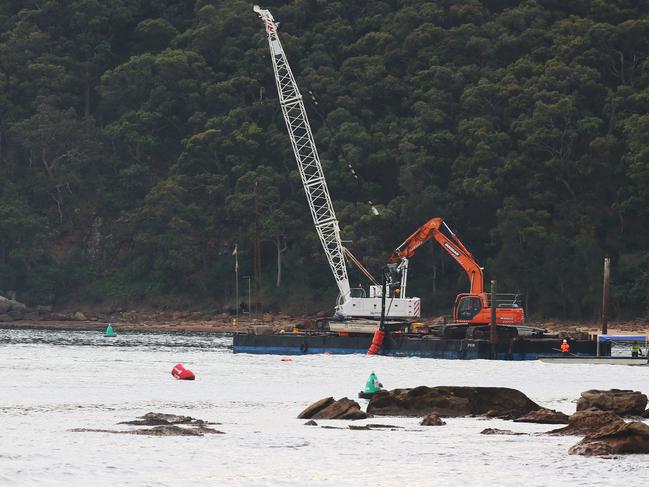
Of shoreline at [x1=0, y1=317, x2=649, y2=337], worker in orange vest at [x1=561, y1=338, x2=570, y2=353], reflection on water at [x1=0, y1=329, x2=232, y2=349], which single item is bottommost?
reflection on water at [x1=0, y1=329, x2=232, y2=349]

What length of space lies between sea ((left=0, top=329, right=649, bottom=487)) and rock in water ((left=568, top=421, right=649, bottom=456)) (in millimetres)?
358

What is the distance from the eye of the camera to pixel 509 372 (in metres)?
65.9

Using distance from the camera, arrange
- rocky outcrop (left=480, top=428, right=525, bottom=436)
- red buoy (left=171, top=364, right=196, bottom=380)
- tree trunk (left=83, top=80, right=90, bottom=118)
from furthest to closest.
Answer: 1. tree trunk (left=83, top=80, right=90, bottom=118)
2. red buoy (left=171, top=364, right=196, bottom=380)
3. rocky outcrop (left=480, top=428, right=525, bottom=436)

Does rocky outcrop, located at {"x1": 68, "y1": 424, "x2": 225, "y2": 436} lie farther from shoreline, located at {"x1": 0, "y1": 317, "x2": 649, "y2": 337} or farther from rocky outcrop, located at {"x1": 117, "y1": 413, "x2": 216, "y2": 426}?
shoreline, located at {"x1": 0, "y1": 317, "x2": 649, "y2": 337}

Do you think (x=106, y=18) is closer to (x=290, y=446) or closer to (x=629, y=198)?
(x=629, y=198)

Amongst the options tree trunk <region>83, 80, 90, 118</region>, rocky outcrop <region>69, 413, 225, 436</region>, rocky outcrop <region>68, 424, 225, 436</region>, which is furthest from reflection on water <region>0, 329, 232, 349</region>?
rocky outcrop <region>68, 424, 225, 436</region>

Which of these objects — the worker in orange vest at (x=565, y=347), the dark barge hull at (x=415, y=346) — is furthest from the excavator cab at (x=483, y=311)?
the worker in orange vest at (x=565, y=347)

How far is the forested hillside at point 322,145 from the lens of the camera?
115 m

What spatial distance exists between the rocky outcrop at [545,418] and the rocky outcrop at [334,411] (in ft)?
14.9

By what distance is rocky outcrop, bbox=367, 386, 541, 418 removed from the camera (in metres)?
42.3

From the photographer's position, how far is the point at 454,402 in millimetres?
42219

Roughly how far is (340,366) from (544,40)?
213ft

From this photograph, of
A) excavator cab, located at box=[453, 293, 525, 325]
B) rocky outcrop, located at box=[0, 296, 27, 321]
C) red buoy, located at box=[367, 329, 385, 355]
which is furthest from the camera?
rocky outcrop, located at box=[0, 296, 27, 321]

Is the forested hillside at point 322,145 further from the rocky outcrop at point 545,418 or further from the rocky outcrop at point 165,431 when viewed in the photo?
the rocky outcrop at point 165,431
